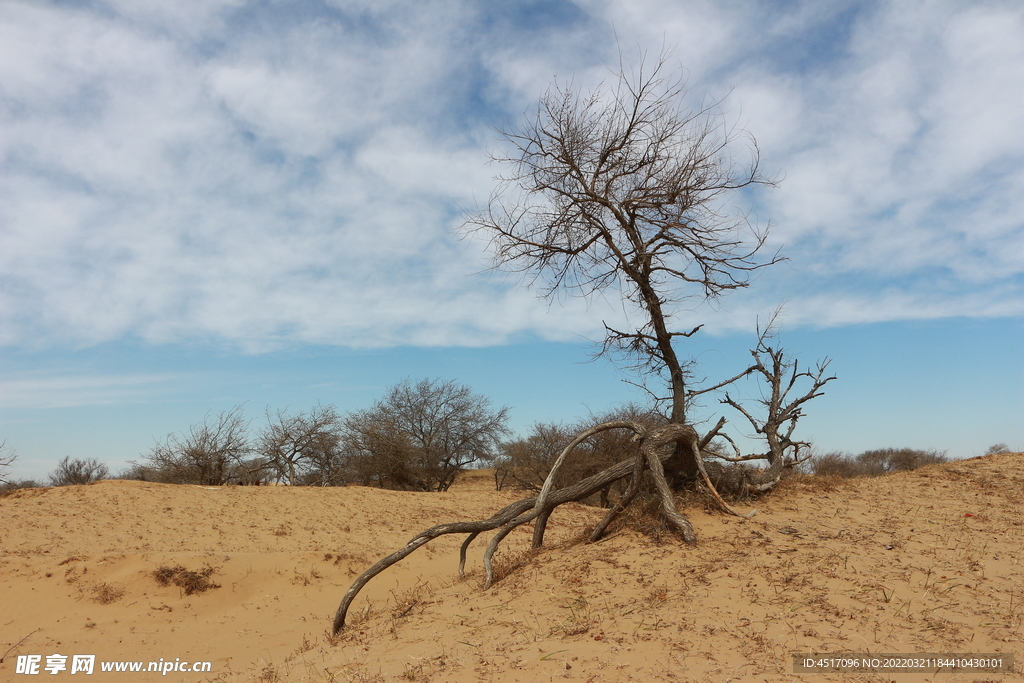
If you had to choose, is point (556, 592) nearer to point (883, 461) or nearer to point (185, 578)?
point (185, 578)

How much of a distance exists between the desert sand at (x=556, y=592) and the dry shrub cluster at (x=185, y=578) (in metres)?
0.06

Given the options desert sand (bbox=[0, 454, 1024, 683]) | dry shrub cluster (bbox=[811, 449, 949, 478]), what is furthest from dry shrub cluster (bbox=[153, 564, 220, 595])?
dry shrub cluster (bbox=[811, 449, 949, 478])

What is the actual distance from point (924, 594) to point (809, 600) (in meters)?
1.04

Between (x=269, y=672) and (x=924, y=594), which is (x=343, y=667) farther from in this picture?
(x=924, y=594)

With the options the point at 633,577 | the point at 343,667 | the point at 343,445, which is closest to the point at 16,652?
the point at 343,667

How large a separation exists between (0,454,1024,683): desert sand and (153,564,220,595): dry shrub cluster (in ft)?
0.20

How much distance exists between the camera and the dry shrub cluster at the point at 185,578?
30.4 feet

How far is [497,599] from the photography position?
5855 mm

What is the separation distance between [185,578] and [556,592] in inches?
274

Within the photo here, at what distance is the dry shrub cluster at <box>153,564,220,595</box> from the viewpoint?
9258mm

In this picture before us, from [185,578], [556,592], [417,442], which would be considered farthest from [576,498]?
[417,442]

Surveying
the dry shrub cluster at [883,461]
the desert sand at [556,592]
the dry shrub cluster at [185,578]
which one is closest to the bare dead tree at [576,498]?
the desert sand at [556,592]

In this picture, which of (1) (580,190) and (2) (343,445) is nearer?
Answer: (1) (580,190)

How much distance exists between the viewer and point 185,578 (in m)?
9.37
